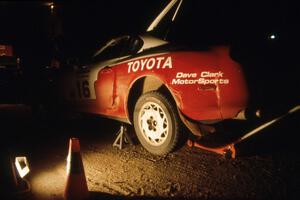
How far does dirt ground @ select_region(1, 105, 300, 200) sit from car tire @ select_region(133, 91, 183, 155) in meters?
0.19

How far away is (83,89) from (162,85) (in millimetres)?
1753

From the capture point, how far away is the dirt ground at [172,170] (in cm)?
325

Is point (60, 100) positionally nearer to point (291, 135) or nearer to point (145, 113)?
point (145, 113)

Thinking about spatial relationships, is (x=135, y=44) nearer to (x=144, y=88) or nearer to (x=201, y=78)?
(x=144, y=88)

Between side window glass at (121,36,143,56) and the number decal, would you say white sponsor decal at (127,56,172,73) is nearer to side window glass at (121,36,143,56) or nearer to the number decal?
side window glass at (121,36,143,56)

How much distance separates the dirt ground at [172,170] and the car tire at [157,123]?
191 mm

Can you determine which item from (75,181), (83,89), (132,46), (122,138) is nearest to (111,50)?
(132,46)

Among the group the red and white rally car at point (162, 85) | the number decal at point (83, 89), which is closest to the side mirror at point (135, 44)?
the red and white rally car at point (162, 85)

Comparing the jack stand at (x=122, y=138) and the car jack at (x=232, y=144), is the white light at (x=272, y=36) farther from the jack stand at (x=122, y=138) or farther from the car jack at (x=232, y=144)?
the jack stand at (x=122, y=138)

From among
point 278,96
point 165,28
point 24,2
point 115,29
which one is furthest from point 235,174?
point 24,2

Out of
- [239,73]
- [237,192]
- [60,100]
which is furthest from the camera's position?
[60,100]

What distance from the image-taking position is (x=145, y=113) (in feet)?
14.7

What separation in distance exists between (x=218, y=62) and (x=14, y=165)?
2365 millimetres

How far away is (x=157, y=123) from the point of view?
4324mm
